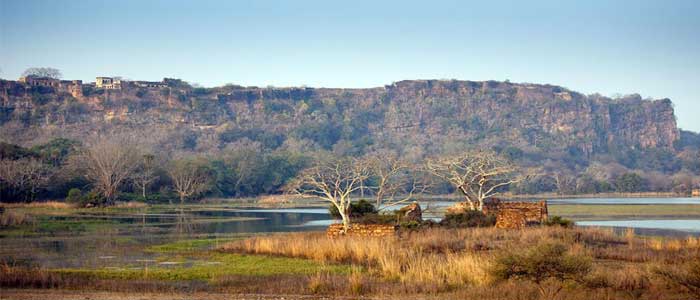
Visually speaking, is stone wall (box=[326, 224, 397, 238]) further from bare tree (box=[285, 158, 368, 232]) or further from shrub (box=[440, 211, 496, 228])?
shrub (box=[440, 211, 496, 228])

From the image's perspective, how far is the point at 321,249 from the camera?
30.5m

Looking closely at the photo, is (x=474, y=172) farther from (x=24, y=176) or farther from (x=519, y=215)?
(x=24, y=176)

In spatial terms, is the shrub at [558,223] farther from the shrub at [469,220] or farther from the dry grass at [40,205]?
the dry grass at [40,205]

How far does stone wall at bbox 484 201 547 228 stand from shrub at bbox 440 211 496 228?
46cm

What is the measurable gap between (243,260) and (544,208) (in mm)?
17962

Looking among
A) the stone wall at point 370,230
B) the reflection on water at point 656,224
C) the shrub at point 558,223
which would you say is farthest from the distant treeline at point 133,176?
the stone wall at point 370,230

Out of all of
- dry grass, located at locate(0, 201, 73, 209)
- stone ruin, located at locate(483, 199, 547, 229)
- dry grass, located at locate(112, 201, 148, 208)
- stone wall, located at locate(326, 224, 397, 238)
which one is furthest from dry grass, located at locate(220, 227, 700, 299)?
dry grass, located at locate(112, 201, 148, 208)

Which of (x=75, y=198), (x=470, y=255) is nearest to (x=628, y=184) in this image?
(x=75, y=198)

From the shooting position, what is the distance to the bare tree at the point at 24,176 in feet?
235

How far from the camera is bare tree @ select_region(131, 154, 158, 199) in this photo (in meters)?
86.4

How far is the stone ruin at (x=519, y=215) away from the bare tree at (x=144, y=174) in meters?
48.9

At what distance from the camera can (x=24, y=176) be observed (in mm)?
76312

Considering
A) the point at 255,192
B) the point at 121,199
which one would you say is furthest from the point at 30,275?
the point at 255,192

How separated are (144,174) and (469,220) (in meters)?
50.4
